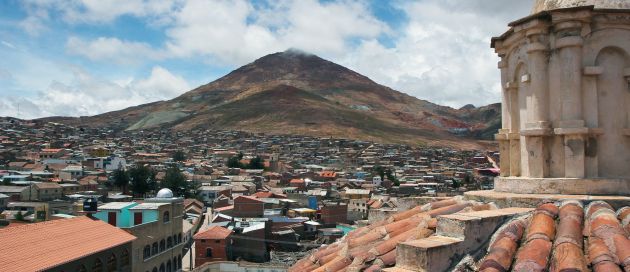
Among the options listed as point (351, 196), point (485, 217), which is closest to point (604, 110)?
point (485, 217)

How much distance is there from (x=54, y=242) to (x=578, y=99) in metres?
18.6

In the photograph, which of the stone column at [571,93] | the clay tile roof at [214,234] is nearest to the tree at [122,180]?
the clay tile roof at [214,234]

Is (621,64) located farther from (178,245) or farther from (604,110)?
(178,245)

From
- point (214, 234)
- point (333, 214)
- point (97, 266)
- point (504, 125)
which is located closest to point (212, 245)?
point (214, 234)

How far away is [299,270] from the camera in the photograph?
581cm

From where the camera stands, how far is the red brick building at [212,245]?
30.5 metres

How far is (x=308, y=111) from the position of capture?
131 m

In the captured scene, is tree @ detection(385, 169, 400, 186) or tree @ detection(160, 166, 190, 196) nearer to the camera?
tree @ detection(160, 166, 190, 196)

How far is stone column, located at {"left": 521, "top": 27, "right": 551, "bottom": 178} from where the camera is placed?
16.3ft

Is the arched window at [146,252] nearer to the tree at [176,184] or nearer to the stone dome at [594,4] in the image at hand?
the stone dome at [594,4]

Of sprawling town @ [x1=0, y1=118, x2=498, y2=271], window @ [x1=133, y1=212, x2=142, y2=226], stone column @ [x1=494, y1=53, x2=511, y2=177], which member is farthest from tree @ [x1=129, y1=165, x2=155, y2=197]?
stone column @ [x1=494, y1=53, x2=511, y2=177]

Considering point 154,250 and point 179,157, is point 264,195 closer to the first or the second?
point 154,250

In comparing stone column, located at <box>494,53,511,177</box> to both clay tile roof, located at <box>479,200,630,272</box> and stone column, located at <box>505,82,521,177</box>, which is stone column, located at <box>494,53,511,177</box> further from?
clay tile roof, located at <box>479,200,630,272</box>

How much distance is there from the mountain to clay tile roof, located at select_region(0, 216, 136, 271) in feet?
308
